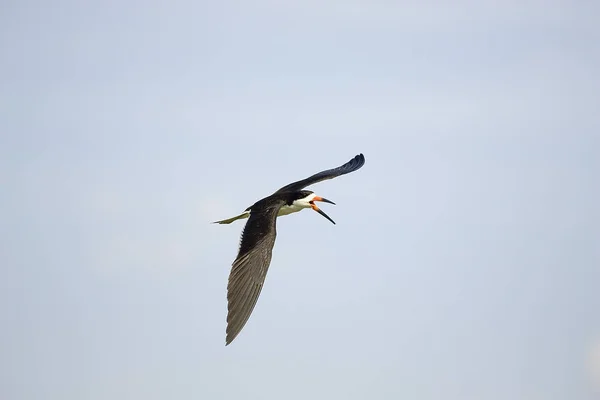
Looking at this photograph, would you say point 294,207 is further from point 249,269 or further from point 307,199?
point 249,269

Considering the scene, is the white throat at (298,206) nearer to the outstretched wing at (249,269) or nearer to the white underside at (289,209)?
the white underside at (289,209)

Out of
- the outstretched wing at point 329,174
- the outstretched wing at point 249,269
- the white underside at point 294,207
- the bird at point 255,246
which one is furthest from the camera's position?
the outstretched wing at point 329,174

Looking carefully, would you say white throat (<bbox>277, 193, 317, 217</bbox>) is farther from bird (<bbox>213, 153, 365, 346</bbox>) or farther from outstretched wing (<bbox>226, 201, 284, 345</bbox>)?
outstretched wing (<bbox>226, 201, 284, 345</bbox>)

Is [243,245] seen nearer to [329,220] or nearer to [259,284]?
[259,284]

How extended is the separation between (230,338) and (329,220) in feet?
20.6

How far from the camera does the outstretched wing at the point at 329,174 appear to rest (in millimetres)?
20109

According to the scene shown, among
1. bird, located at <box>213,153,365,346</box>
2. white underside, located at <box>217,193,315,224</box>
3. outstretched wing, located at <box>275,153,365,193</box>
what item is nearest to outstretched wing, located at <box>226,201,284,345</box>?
bird, located at <box>213,153,365,346</box>

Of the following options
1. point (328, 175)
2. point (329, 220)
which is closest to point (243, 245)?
point (329, 220)

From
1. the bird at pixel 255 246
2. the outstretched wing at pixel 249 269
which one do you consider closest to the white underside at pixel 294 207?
the bird at pixel 255 246

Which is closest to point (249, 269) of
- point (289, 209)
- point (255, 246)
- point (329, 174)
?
point (255, 246)

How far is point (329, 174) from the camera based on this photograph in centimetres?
2102

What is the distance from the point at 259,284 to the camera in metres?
15.2

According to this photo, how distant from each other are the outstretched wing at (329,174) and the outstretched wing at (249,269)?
9.06 ft

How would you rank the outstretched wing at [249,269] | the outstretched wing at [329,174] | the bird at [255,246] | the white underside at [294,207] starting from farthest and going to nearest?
the outstretched wing at [329,174], the white underside at [294,207], the bird at [255,246], the outstretched wing at [249,269]
